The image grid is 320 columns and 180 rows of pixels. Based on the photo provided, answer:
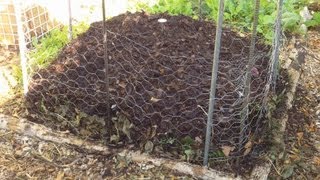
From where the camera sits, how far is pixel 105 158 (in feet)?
7.77

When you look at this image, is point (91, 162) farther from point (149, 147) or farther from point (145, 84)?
point (145, 84)

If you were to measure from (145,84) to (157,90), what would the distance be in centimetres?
10

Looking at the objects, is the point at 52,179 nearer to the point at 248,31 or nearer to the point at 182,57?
the point at 182,57

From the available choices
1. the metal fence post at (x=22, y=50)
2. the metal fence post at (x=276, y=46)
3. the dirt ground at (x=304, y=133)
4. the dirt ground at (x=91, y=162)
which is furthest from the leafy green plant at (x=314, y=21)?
the metal fence post at (x=22, y=50)

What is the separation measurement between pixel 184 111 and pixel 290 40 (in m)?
1.53

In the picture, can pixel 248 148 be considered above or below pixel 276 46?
below

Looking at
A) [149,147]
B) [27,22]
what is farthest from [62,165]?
[27,22]

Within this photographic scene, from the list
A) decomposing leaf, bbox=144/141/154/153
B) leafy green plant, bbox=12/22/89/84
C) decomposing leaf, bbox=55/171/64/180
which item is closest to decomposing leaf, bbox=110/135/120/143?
decomposing leaf, bbox=144/141/154/153

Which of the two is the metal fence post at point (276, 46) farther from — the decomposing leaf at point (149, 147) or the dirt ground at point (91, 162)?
the decomposing leaf at point (149, 147)

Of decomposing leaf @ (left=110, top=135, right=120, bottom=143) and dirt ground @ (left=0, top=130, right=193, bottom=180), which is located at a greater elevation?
decomposing leaf @ (left=110, top=135, right=120, bottom=143)

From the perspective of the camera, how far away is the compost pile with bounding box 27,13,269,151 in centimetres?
242

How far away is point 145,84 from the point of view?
2.62 meters

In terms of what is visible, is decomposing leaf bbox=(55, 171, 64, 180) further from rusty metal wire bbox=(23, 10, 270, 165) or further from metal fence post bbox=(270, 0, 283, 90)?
metal fence post bbox=(270, 0, 283, 90)

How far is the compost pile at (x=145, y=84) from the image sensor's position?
95.3 inches
